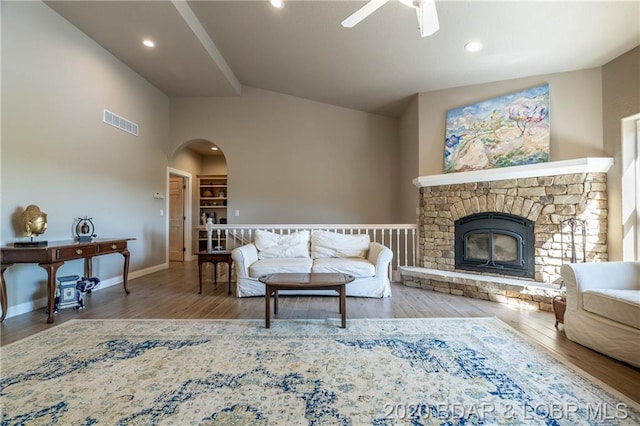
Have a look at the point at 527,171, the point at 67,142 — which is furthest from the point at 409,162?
the point at 67,142

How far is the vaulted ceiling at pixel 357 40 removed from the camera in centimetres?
288

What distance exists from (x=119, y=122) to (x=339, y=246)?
4.03 m

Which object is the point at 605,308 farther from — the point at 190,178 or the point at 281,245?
the point at 190,178

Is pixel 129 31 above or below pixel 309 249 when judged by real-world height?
above

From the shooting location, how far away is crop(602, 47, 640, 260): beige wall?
3047mm

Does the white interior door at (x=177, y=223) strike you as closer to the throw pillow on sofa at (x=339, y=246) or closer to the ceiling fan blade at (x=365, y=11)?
the throw pillow on sofa at (x=339, y=246)

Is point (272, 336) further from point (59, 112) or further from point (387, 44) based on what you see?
point (59, 112)

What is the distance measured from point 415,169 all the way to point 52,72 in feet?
17.0

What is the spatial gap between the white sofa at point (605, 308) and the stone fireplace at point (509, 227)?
0.78 meters

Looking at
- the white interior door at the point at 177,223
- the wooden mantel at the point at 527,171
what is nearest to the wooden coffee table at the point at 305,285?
the wooden mantel at the point at 527,171

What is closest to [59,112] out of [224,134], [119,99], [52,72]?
[52,72]

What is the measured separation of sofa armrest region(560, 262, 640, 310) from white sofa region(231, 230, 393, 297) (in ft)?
5.93

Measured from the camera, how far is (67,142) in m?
3.71

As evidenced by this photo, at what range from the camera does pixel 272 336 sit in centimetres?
251
